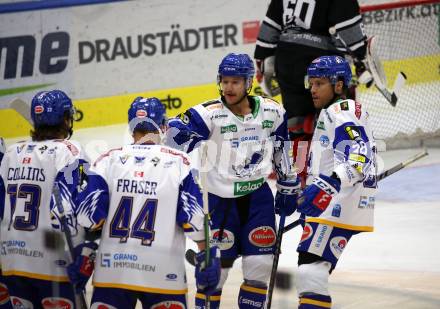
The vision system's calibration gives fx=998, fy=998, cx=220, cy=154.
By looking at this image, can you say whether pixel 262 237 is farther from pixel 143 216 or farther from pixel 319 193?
pixel 143 216

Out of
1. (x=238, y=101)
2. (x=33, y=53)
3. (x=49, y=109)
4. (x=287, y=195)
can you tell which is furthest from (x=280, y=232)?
(x=33, y=53)

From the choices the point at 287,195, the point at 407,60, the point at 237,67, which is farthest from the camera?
the point at 407,60

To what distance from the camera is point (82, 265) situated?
13.3ft

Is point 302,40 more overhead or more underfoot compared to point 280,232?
more overhead


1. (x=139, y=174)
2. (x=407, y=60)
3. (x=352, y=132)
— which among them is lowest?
(x=139, y=174)

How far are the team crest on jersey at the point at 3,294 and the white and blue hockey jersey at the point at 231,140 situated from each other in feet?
3.60

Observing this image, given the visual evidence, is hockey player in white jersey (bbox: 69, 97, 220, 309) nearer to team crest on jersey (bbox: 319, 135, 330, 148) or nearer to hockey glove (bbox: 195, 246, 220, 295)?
hockey glove (bbox: 195, 246, 220, 295)

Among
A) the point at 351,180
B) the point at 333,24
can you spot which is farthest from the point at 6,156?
the point at 333,24

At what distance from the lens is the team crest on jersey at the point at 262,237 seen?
16.4 ft

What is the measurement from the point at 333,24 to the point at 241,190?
86.3 inches

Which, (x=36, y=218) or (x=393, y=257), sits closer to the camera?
(x=36, y=218)

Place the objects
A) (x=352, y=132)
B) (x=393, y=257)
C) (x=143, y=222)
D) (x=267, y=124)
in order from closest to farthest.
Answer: (x=143, y=222), (x=352, y=132), (x=267, y=124), (x=393, y=257)

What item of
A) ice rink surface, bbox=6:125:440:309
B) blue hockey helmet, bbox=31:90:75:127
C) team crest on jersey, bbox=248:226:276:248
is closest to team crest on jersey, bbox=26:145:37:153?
blue hockey helmet, bbox=31:90:75:127

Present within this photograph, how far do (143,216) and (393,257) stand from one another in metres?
3.11
